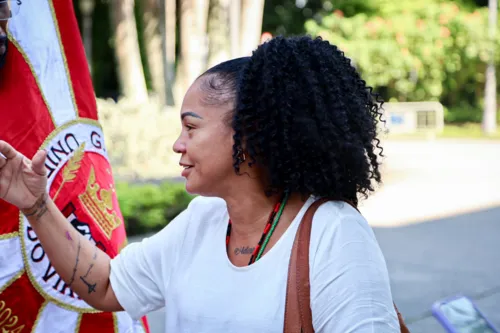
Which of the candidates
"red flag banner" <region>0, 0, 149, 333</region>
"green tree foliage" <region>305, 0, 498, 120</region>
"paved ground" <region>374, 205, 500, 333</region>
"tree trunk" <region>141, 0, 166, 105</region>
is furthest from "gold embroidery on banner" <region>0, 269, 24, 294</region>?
"green tree foliage" <region>305, 0, 498, 120</region>

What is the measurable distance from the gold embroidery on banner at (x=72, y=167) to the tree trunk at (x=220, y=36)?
35.6 feet

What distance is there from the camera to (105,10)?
98.3 feet

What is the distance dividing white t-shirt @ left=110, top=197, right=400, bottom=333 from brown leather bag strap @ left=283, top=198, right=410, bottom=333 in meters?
0.01

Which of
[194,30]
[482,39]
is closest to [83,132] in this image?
[194,30]

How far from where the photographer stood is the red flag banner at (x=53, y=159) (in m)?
1.91

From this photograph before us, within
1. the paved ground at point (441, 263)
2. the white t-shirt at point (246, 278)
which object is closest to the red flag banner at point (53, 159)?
the white t-shirt at point (246, 278)

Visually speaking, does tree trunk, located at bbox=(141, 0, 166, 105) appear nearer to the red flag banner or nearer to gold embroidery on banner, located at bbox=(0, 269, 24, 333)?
the red flag banner

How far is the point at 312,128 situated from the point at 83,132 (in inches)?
32.5

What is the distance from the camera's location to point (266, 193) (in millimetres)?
1775

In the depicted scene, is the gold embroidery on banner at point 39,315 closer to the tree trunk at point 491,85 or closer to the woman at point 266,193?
the woman at point 266,193

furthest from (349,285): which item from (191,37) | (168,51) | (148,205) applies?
(168,51)

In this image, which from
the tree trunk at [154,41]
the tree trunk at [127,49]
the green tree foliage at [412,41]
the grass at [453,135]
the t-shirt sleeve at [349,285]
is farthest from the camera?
the green tree foliage at [412,41]

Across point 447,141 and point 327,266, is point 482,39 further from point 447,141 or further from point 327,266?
point 327,266

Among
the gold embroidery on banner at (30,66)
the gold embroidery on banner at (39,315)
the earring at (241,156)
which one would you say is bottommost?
the gold embroidery on banner at (39,315)
